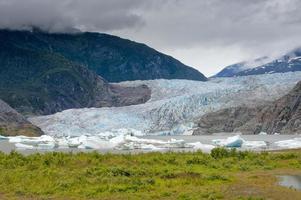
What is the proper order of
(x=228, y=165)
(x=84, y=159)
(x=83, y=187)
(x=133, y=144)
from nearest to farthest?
(x=83, y=187)
(x=228, y=165)
(x=84, y=159)
(x=133, y=144)

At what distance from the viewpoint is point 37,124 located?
162500mm

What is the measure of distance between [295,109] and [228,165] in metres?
101

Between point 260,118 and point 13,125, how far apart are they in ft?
257

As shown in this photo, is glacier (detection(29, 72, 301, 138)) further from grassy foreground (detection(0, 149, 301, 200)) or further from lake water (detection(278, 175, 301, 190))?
lake water (detection(278, 175, 301, 190))

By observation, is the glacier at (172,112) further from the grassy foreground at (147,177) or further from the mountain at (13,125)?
the grassy foreground at (147,177)

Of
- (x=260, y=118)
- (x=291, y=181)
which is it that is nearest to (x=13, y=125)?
(x=260, y=118)

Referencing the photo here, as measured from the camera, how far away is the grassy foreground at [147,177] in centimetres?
2300

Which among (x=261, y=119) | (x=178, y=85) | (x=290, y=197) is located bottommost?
(x=290, y=197)

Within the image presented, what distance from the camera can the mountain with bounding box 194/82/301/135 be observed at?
429 feet

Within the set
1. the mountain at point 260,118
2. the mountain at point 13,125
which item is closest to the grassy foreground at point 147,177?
the mountain at point 260,118

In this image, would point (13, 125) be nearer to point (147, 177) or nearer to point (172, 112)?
point (172, 112)

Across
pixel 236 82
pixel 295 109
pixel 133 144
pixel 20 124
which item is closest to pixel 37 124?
pixel 20 124

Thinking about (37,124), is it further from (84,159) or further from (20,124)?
(84,159)

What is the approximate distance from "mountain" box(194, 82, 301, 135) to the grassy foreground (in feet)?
302
